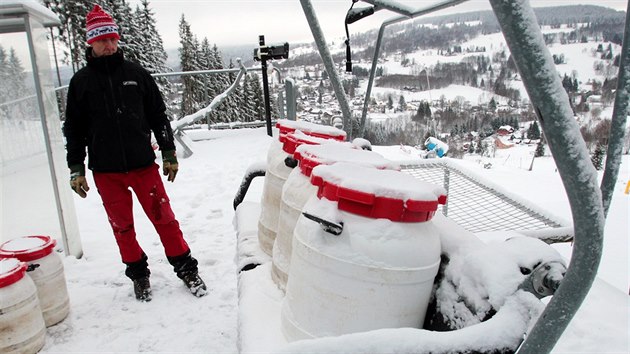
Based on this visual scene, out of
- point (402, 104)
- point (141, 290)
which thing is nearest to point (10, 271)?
point (141, 290)

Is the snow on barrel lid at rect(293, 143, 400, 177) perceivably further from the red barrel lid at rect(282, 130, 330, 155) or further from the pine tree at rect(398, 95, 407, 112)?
the pine tree at rect(398, 95, 407, 112)

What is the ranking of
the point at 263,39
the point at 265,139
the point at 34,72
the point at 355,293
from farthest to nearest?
the point at 265,139, the point at 263,39, the point at 34,72, the point at 355,293

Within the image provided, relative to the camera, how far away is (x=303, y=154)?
4.53 ft

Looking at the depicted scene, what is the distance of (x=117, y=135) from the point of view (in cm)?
275

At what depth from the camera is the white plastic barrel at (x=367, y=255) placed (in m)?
0.94

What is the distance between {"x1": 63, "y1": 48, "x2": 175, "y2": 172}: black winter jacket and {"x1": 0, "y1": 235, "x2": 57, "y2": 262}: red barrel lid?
556 mm

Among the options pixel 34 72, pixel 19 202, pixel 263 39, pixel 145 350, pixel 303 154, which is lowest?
pixel 145 350

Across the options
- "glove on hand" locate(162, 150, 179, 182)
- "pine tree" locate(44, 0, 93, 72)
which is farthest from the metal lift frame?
"pine tree" locate(44, 0, 93, 72)

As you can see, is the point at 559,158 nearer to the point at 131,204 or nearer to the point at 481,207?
the point at 481,207

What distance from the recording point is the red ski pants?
9.19 feet

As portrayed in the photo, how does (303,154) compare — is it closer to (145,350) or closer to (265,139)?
(145,350)

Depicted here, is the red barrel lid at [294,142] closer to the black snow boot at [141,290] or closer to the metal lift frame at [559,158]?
the metal lift frame at [559,158]

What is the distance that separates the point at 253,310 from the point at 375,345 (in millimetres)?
642

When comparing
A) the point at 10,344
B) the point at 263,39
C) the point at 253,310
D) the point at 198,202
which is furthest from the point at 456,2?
the point at 263,39
